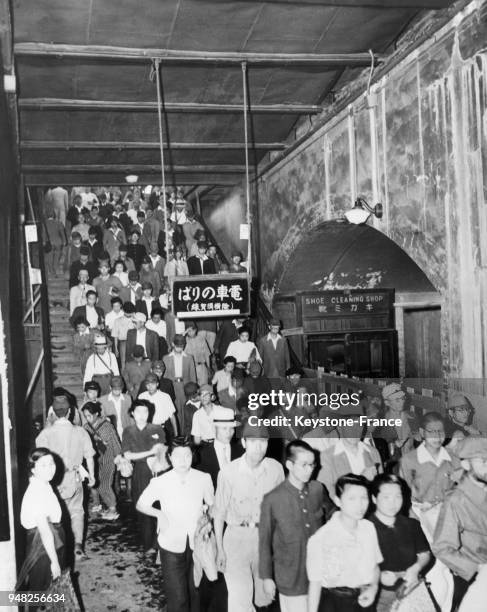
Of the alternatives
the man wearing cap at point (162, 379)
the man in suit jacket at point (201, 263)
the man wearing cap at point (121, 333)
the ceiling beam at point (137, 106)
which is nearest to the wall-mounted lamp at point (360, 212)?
the ceiling beam at point (137, 106)

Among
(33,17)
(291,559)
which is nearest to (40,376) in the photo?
(33,17)

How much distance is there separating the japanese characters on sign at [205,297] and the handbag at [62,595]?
13.6ft

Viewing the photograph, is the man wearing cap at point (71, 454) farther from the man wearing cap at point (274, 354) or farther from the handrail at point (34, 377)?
the man wearing cap at point (274, 354)

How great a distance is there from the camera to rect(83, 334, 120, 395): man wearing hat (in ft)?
31.4

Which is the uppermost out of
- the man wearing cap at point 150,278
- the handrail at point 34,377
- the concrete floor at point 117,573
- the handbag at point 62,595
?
the man wearing cap at point 150,278

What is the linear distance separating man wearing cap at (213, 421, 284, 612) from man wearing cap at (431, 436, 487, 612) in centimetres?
131

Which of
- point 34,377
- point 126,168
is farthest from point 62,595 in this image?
point 126,168

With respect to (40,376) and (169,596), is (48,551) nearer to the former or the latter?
(169,596)

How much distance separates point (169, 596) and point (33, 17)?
6529mm

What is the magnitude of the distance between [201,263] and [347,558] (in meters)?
8.95

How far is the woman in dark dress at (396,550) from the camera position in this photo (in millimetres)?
3980

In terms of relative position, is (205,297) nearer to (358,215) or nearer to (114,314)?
(358,215)

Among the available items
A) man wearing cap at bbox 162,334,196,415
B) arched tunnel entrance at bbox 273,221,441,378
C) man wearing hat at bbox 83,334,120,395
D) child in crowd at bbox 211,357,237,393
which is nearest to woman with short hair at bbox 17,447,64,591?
man wearing hat at bbox 83,334,120,395

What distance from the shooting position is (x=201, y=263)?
487 inches
